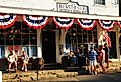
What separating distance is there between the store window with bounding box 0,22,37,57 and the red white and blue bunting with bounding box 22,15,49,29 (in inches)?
64.9

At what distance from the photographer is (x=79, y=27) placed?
78.0 ft

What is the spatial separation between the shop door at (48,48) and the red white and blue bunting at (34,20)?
2511 mm

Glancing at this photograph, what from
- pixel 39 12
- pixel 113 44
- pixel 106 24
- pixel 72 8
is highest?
pixel 72 8

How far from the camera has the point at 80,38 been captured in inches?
944

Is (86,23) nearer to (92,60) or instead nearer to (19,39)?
(92,60)

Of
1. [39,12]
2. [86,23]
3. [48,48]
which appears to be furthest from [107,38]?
[39,12]

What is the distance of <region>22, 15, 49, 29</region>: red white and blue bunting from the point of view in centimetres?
1920

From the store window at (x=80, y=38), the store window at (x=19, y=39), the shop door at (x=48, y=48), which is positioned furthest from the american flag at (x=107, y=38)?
the store window at (x=19, y=39)

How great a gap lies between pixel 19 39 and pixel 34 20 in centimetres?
209

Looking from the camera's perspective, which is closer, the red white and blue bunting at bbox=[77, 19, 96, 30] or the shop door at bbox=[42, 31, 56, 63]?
the red white and blue bunting at bbox=[77, 19, 96, 30]

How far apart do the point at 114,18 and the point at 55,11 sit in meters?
5.12

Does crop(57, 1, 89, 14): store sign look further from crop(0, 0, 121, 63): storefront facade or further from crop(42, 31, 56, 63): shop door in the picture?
crop(42, 31, 56, 63): shop door

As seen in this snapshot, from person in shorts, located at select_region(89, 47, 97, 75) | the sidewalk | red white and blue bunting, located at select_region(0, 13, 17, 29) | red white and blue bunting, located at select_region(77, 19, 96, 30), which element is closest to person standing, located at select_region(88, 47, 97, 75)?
person in shorts, located at select_region(89, 47, 97, 75)

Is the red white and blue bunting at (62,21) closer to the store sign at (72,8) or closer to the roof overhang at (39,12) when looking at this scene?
the roof overhang at (39,12)
